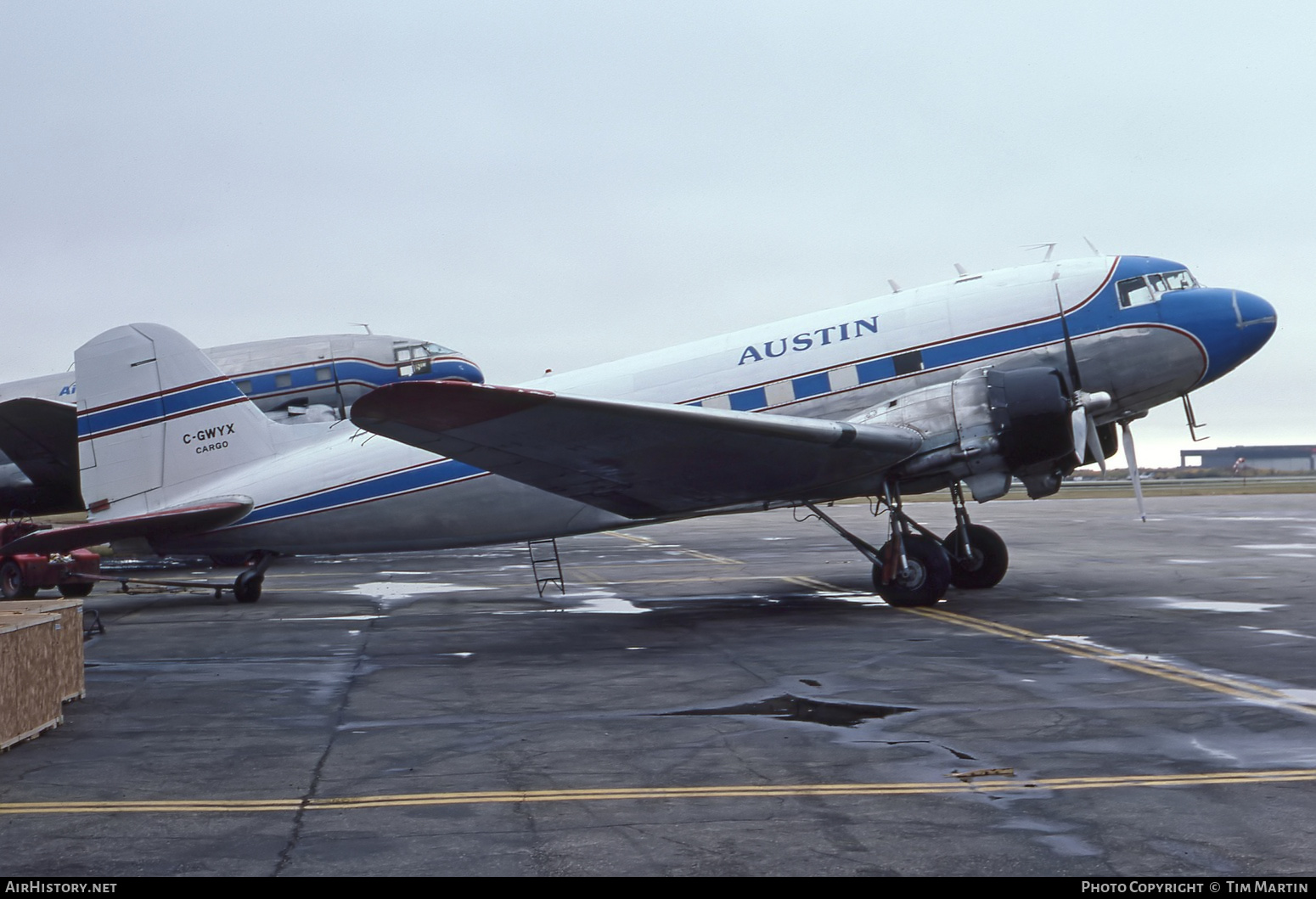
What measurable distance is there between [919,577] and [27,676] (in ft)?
39.5

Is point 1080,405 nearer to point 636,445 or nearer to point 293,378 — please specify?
point 636,445

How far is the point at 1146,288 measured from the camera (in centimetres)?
1739

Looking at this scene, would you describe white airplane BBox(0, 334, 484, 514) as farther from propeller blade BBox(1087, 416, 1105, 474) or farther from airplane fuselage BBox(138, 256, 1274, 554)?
propeller blade BBox(1087, 416, 1105, 474)

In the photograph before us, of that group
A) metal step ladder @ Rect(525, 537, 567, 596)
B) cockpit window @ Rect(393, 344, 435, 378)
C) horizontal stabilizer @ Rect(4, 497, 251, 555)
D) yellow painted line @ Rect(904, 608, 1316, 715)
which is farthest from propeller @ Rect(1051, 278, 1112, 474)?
cockpit window @ Rect(393, 344, 435, 378)

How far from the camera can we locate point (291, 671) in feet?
41.3

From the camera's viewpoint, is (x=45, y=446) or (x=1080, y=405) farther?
(x=45, y=446)

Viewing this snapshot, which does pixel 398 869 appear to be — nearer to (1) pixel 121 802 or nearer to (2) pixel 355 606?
(1) pixel 121 802

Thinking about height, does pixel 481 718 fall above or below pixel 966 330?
below

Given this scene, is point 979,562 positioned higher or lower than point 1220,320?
lower

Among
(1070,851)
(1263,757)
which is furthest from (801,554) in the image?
(1070,851)

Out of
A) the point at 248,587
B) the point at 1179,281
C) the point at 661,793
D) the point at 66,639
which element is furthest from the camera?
the point at 248,587

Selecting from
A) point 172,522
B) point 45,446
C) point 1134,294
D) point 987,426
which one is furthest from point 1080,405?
point 45,446

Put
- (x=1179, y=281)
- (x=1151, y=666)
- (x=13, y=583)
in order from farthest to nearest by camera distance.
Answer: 1. (x=13, y=583)
2. (x=1179, y=281)
3. (x=1151, y=666)
